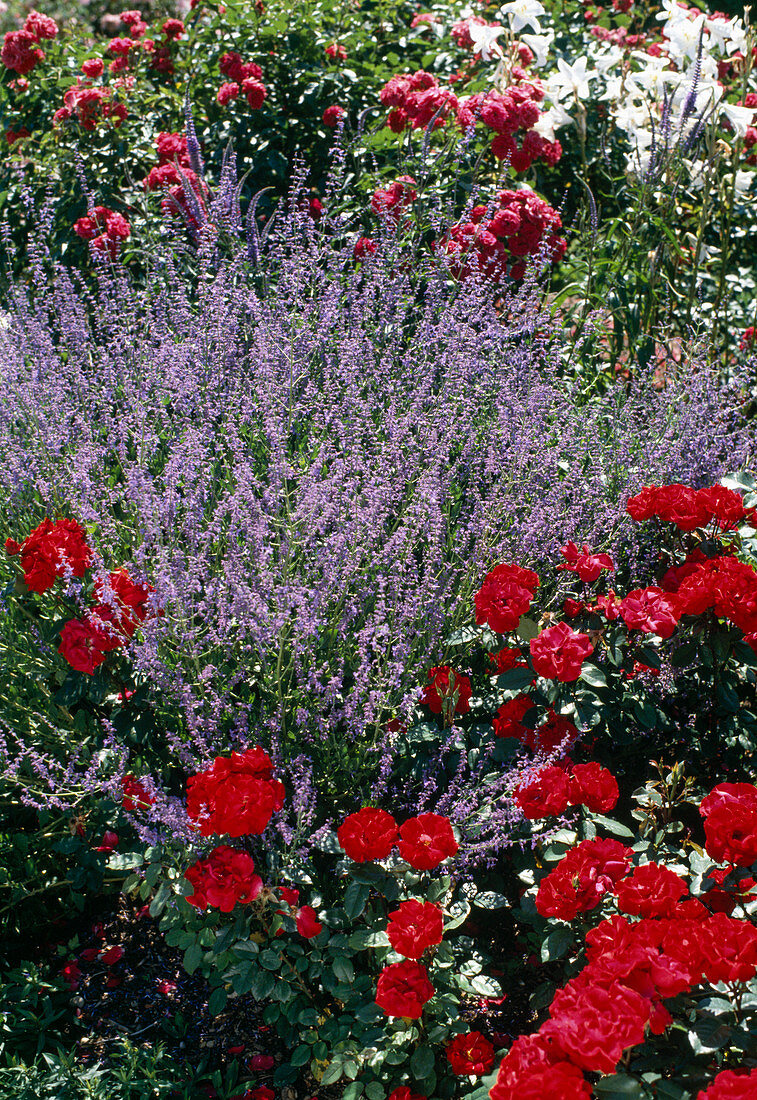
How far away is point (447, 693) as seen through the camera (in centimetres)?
215

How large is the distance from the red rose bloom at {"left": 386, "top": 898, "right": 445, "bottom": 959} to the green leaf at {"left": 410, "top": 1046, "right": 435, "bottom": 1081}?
0.76 ft

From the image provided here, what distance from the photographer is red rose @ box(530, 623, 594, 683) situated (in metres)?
2.03

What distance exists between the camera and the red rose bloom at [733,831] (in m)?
1.62

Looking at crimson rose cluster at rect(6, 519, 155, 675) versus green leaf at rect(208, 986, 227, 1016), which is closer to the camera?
green leaf at rect(208, 986, 227, 1016)

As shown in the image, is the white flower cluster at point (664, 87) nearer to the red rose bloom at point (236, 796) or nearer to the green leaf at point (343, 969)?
the red rose bloom at point (236, 796)

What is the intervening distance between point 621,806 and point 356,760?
3.16 ft

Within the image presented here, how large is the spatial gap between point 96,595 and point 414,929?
1.05 meters

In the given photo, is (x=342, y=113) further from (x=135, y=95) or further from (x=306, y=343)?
(x=306, y=343)

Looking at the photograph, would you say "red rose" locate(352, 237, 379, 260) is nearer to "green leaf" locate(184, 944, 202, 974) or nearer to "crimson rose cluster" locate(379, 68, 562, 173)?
"crimson rose cluster" locate(379, 68, 562, 173)

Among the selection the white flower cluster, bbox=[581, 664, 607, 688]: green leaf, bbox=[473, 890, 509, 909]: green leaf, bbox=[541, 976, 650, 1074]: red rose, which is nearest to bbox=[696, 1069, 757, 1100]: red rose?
bbox=[541, 976, 650, 1074]: red rose

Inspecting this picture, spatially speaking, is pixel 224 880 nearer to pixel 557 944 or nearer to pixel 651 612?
pixel 557 944

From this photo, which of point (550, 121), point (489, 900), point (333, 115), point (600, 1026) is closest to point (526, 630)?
point (489, 900)

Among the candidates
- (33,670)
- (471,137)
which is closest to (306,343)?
(33,670)

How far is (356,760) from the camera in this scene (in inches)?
84.7
